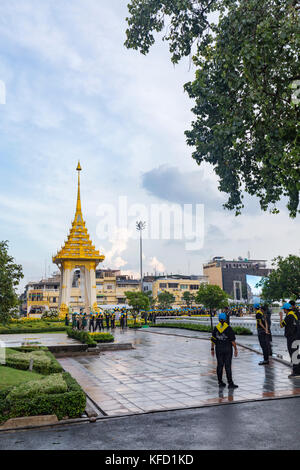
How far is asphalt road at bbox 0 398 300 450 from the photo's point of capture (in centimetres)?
527

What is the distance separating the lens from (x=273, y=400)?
25.4 ft

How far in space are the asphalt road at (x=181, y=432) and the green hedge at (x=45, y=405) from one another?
39 centimetres

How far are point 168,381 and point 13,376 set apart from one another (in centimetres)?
388

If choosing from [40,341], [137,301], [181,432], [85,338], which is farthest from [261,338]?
[137,301]

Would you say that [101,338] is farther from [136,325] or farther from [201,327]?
[136,325]

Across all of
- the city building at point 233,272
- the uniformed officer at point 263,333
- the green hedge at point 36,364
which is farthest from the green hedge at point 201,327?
the city building at point 233,272

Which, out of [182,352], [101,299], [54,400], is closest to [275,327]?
[182,352]

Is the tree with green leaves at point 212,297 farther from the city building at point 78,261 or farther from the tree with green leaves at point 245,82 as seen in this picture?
the city building at point 78,261

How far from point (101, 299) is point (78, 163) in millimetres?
44671

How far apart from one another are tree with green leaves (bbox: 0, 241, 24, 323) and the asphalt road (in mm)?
4403

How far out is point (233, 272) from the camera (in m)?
121

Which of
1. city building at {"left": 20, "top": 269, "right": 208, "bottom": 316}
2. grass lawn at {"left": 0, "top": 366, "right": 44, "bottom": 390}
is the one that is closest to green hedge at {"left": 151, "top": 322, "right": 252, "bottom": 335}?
grass lawn at {"left": 0, "top": 366, "right": 44, "bottom": 390}

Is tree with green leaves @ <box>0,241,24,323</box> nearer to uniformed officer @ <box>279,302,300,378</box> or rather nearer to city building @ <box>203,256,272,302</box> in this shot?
uniformed officer @ <box>279,302,300,378</box>
